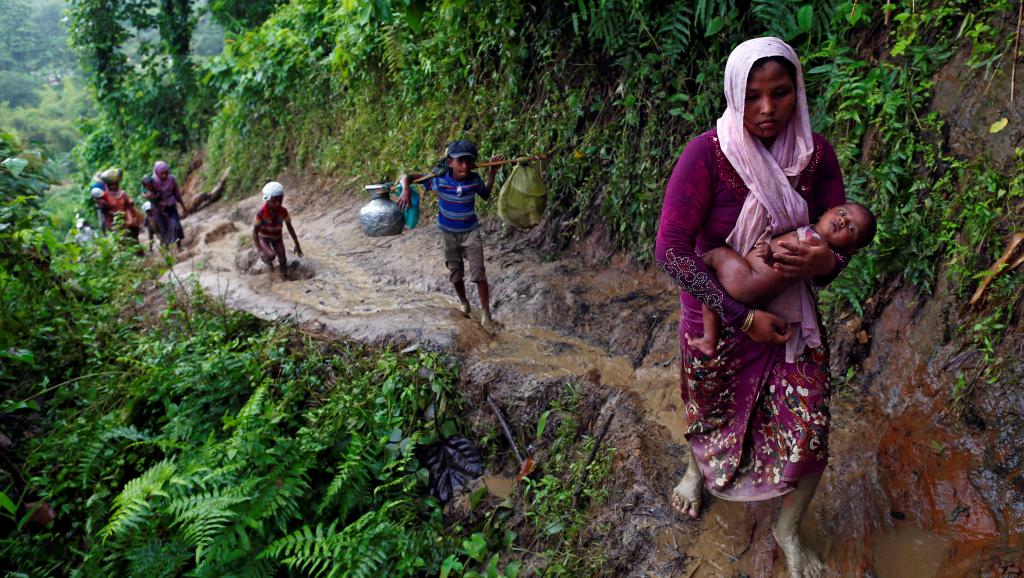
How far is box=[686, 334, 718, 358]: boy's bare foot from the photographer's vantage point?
2453 millimetres

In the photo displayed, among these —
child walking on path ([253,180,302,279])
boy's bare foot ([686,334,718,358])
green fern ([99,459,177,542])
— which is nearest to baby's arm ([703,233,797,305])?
boy's bare foot ([686,334,718,358])

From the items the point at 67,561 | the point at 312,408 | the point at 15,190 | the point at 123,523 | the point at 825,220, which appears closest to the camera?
the point at 825,220

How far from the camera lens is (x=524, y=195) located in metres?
4.84

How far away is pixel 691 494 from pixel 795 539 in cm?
54

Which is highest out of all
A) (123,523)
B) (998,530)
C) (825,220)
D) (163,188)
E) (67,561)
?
(825,220)

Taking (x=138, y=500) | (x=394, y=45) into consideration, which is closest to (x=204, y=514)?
(x=138, y=500)

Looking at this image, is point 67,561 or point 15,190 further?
point 15,190

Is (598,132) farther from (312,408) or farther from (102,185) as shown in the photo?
(102,185)

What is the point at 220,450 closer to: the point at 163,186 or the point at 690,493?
the point at 690,493

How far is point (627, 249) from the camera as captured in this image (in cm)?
553

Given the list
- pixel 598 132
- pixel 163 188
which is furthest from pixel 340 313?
pixel 163 188

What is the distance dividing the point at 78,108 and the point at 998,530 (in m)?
36.3

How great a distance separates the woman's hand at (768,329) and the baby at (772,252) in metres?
0.07

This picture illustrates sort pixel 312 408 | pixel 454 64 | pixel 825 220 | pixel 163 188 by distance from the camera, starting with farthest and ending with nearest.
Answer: pixel 163 188 < pixel 454 64 < pixel 312 408 < pixel 825 220
